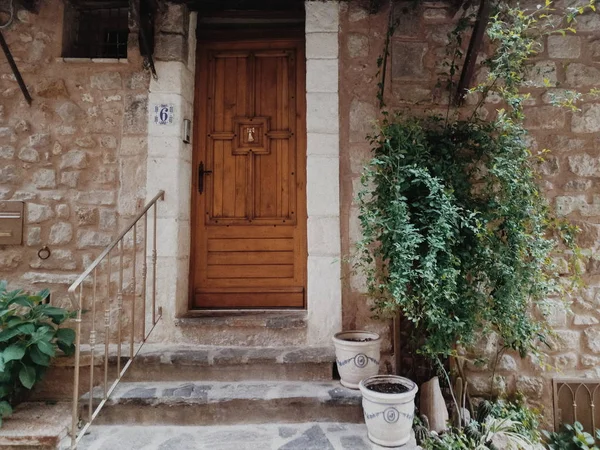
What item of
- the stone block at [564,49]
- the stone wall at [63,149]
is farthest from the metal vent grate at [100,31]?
the stone block at [564,49]

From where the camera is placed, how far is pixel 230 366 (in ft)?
8.11

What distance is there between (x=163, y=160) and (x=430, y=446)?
2401mm

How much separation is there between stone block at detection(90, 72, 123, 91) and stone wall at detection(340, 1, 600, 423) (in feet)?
5.26

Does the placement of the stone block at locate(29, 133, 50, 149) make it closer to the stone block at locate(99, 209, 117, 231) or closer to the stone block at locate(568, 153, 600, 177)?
the stone block at locate(99, 209, 117, 231)

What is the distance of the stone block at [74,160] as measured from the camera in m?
2.79

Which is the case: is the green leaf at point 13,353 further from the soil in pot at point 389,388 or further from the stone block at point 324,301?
the soil in pot at point 389,388

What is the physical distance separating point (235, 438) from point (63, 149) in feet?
7.43

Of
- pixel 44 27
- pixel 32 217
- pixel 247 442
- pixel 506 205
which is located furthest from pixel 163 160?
pixel 506 205

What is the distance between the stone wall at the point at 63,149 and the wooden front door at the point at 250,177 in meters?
0.51

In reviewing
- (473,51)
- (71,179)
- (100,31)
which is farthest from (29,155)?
(473,51)

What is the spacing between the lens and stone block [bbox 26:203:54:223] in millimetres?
2775

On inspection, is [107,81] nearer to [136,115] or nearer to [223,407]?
[136,115]

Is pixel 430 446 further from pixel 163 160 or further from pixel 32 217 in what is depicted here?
pixel 32 217

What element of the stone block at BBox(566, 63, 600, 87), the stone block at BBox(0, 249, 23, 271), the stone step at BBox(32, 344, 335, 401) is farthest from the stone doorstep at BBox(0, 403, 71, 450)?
the stone block at BBox(566, 63, 600, 87)
